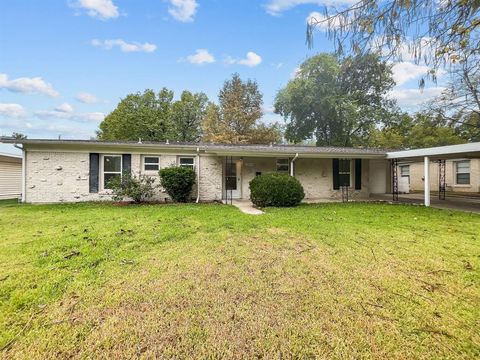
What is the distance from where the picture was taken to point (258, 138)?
27.3 metres

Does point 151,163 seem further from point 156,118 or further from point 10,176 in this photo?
point 156,118

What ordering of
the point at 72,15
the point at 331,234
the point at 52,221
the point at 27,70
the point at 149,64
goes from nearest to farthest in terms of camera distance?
the point at 331,234
the point at 52,221
the point at 72,15
the point at 27,70
the point at 149,64

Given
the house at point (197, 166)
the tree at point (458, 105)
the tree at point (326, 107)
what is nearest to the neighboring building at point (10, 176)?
the house at point (197, 166)

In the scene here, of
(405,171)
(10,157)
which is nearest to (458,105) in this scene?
(405,171)

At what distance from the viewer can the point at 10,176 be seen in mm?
14141

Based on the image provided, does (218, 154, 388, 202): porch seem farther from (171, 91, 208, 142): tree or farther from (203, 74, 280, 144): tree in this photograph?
(171, 91, 208, 142): tree

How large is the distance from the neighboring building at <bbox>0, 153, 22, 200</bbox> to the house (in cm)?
428

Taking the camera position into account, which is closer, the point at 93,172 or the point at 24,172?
the point at 24,172

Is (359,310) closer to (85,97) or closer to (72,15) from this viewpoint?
(72,15)

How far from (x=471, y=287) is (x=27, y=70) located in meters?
20.0

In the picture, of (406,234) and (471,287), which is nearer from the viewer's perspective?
(471,287)

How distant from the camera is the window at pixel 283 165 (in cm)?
1339

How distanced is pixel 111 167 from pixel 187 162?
3.33 m

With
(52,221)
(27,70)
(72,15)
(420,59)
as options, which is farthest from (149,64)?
(420,59)
